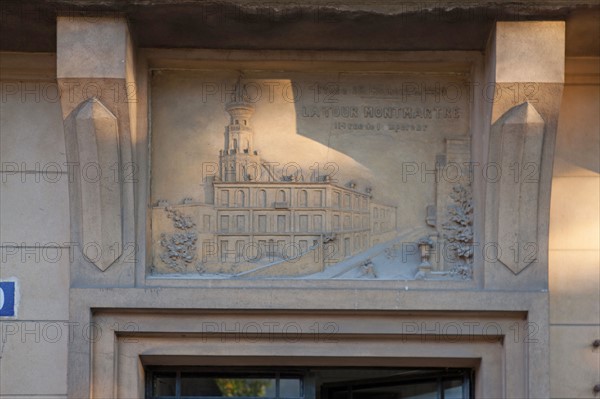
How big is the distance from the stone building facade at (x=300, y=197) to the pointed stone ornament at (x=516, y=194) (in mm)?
12

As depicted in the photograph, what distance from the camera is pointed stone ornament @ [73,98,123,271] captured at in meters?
6.14

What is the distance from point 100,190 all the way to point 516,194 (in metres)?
2.54

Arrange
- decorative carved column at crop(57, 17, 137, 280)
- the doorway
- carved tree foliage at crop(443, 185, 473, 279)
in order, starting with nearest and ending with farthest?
decorative carved column at crop(57, 17, 137, 280)
carved tree foliage at crop(443, 185, 473, 279)
the doorway

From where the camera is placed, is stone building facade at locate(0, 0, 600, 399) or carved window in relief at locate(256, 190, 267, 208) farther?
carved window in relief at locate(256, 190, 267, 208)

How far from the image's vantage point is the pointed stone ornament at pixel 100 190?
6.14 metres

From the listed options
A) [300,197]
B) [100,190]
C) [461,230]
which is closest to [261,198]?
[300,197]

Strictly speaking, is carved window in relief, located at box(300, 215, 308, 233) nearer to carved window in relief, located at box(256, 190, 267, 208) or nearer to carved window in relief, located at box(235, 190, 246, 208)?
carved window in relief, located at box(256, 190, 267, 208)

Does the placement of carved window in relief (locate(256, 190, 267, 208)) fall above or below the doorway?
above

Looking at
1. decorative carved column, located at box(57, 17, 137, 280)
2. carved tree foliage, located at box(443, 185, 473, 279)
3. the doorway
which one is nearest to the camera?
decorative carved column, located at box(57, 17, 137, 280)

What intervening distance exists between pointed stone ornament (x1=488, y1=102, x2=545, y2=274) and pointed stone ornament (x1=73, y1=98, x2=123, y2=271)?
2318 mm

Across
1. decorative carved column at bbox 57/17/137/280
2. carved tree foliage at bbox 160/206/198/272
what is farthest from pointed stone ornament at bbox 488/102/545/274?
decorative carved column at bbox 57/17/137/280

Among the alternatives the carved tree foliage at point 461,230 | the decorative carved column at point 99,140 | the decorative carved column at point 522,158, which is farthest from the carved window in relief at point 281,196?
Answer: the decorative carved column at point 522,158

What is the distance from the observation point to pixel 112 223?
20.4ft

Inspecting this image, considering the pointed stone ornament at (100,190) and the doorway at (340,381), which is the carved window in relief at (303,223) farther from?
the pointed stone ornament at (100,190)
